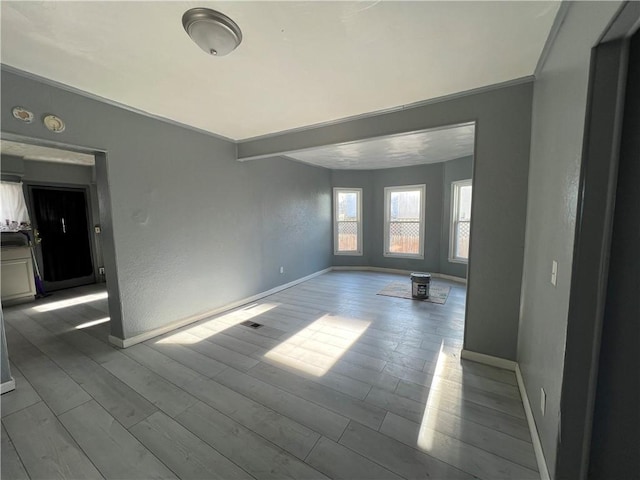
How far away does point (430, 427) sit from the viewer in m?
1.64

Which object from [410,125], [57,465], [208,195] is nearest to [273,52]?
[410,125]

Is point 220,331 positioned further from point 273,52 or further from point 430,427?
point 273,52

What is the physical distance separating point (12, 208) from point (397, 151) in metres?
6.71

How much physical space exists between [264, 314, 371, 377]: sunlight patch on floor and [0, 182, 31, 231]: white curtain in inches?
206

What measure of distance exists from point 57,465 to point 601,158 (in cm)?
305

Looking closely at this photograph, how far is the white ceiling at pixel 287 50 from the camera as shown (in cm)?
137

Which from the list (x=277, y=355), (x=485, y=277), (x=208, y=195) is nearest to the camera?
(x=485, y=277)

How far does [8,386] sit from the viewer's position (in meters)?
2.00

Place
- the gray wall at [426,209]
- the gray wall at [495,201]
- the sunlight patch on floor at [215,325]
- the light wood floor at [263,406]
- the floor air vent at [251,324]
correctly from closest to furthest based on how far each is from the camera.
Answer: the light wood floor at [263,406] → the gray wall at [495,201] → the sunlight patch on floor at [215,325] → the floor air vent at [251,324] → the gray wall at [426,209]

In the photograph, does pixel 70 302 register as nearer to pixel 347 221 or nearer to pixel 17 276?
pixel 17 276

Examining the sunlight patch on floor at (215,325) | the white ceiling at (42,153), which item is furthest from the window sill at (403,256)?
the white ceiling at (42,153)

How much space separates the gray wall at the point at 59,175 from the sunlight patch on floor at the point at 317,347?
5142 millimetres

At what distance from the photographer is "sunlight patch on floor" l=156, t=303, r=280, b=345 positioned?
2855 millimetres

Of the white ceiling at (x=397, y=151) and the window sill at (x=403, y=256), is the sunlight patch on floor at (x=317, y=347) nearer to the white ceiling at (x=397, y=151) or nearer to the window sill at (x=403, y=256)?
the white ceiling at (x=397, y=151)
